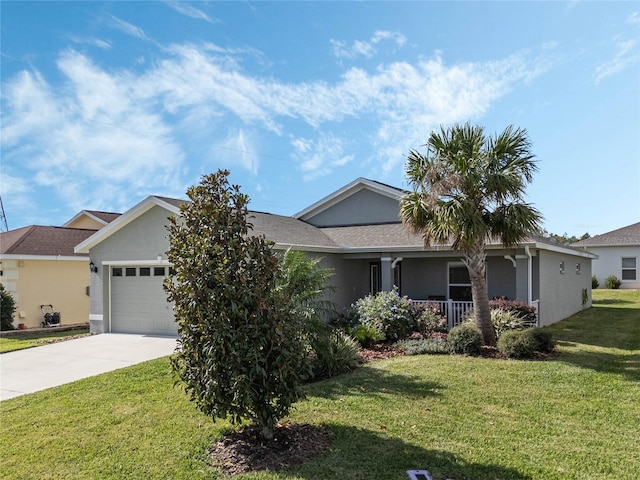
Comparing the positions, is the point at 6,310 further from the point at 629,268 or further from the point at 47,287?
the point at 629,268

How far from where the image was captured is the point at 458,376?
8469 millimetres

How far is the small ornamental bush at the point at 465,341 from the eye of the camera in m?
10.4

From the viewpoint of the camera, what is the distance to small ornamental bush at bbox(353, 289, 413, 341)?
41.0ft

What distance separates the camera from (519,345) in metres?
9.95

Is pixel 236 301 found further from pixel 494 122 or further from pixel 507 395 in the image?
pixel 494 122

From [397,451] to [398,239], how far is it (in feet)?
35.3

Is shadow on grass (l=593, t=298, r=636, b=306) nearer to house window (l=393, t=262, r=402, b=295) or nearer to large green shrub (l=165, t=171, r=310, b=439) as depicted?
house window (l=393, t=262, r=402, b=295)

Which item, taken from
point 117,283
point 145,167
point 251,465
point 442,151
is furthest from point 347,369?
point 145,167

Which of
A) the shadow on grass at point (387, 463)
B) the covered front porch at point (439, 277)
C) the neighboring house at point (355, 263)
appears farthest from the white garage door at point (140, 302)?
the shadow on grass at point (387, 463)

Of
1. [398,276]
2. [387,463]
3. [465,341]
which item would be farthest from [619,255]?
[387,463]

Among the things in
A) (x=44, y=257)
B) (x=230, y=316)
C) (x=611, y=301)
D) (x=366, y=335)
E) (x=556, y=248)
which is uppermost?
(x=556, y=248)

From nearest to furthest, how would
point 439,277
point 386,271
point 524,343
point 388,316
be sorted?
1. point 524,343
2. point 388,316
3. point 386,271
4. point 439,277

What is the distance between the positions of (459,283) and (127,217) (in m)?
11.6

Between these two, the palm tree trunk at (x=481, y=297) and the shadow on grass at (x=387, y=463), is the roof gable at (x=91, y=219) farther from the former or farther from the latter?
the shadow on grass at (x=387, y=463)
